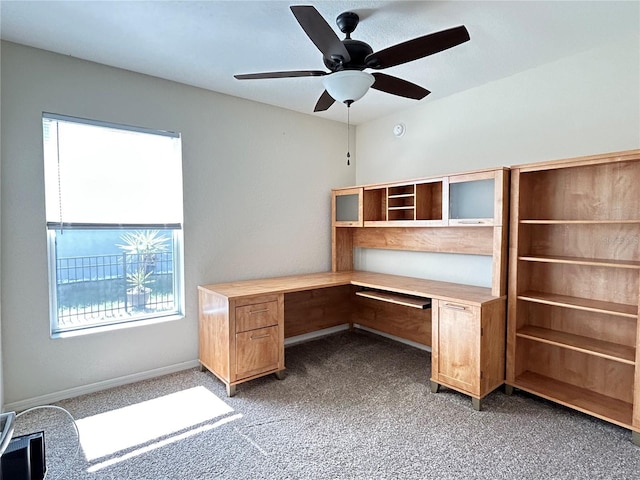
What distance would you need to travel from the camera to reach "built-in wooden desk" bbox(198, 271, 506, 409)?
7.98 feet

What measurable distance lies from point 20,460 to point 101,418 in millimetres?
1090

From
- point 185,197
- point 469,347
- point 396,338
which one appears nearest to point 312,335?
point 396,338

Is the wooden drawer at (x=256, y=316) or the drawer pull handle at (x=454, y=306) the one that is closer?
the drawer pull handle at (x=454, y=306)

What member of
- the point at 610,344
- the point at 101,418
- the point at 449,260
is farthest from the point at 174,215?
the point at 610,344

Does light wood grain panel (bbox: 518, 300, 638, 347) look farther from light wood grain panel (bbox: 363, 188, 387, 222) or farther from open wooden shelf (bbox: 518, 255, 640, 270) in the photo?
light wood grain panel (bbox: 363, 188, 387, 222)

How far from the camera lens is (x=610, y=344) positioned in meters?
2.29

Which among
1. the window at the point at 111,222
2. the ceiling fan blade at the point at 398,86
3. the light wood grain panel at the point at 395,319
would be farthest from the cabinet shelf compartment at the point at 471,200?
the window at the point at 111,222

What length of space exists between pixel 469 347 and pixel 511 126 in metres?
1.82

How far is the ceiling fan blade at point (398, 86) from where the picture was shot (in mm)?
2059

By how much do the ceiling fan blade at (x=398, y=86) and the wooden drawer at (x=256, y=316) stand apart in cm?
179

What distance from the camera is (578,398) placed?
232cm

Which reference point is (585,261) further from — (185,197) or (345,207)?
(185,197)

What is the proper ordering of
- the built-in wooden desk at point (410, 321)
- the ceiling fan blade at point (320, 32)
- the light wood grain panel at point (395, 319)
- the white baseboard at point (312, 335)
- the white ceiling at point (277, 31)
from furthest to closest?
the white baseboard at point (312, 335) < the light wood grain panel at point (395, 319) < the built-in wooden desk at point (410, 321) < the white ceiling at point (277, 31) < the ceiling fan blade at point (320, 32)

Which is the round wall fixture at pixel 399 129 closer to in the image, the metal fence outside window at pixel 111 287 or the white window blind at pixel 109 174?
the white window blind at pixel 109 174
